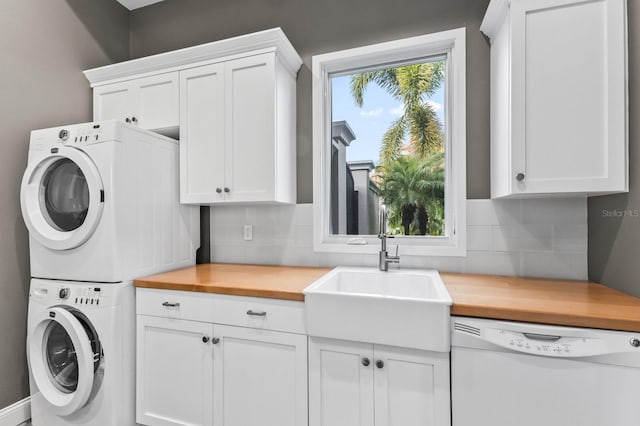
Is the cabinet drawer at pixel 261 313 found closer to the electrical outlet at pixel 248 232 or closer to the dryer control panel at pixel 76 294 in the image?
the dryer control panel at pixel 76 294

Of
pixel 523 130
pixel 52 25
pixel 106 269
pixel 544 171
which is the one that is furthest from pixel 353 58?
pixel 52 25

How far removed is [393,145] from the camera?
2102 millimetres

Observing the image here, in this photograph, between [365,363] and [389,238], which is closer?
[365,363]

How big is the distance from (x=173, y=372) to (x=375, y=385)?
1.09 m

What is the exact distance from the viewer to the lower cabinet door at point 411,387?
122 centimetres

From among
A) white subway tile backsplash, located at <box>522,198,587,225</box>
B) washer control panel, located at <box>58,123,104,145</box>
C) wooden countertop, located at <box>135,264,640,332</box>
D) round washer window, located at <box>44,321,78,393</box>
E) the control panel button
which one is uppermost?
washer control panel, located at <box>58,123,104,145</box>

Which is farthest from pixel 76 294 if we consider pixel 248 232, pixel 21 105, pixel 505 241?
pixel 505 241

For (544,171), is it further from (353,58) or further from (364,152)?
(353,58)

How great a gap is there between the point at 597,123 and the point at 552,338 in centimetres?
96

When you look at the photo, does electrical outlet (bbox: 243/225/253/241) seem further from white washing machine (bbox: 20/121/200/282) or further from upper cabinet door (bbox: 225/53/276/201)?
white washing machine (bbox: 20/121/200/282)

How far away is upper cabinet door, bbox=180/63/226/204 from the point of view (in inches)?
78.1

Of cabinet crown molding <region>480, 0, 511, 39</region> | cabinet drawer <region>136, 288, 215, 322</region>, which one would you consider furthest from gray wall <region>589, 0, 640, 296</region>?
cabinet drawer <region>136, 288, 215, 322</region>

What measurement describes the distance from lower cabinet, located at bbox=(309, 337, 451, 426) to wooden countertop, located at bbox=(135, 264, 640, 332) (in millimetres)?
264

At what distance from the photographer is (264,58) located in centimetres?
188
